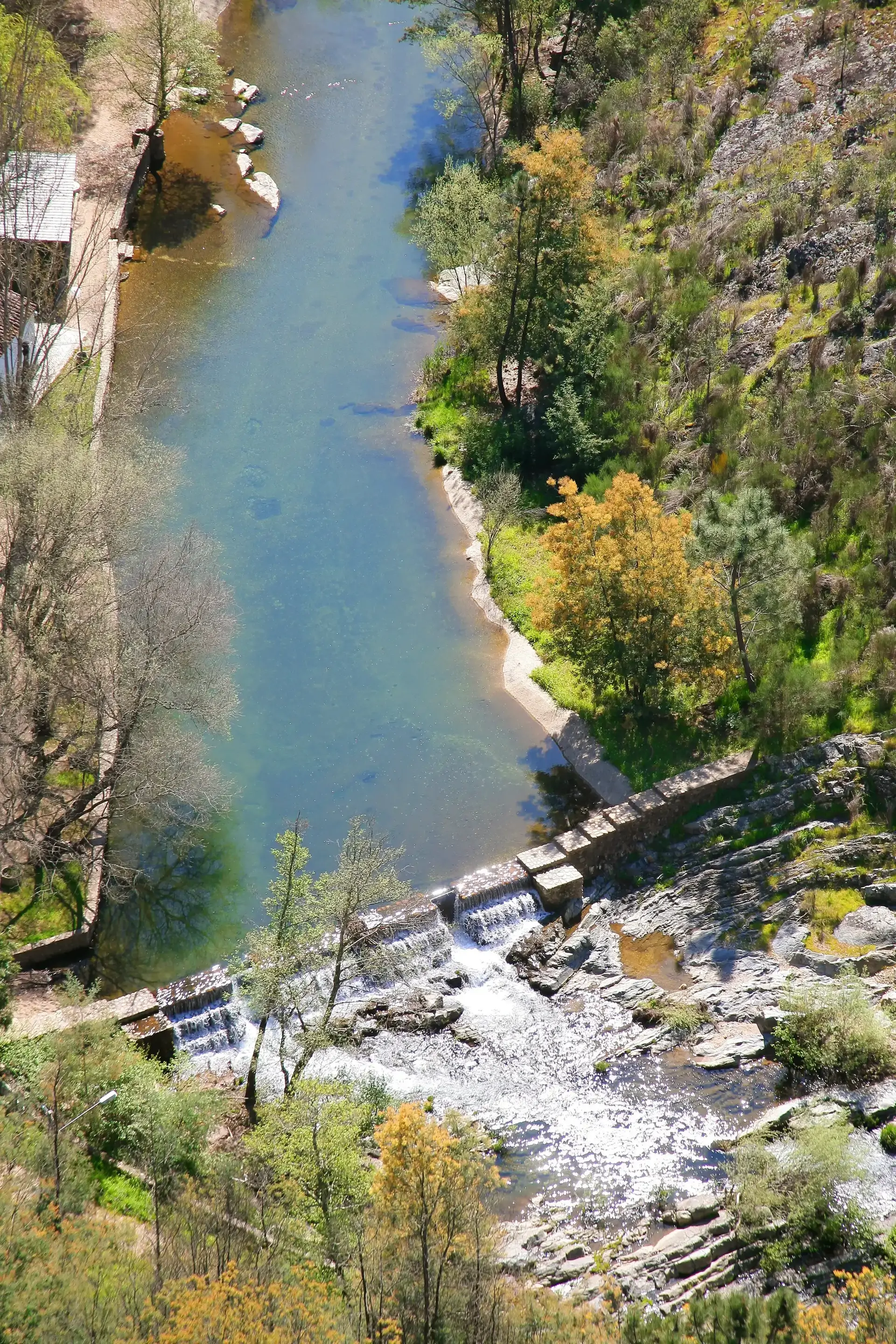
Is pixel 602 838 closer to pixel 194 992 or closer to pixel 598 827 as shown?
pixel 598 827

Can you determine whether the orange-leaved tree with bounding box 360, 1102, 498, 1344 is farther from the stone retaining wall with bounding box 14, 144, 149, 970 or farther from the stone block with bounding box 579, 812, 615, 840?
the stone block with bounding box 579, 812, 615, 840

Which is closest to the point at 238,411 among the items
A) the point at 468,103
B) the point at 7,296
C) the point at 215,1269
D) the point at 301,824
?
the point at 7,296

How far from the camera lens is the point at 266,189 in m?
70.0

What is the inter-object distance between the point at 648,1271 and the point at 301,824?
18.0 metres

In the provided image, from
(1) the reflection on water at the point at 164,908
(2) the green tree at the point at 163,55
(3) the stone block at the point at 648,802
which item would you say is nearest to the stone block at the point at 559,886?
(3) the stone block at the point at 648,802

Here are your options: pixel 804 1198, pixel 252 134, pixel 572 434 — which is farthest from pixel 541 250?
pixel 804 1198

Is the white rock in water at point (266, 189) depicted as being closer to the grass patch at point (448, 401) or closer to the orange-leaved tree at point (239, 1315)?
the grass patch at point (448, 401)

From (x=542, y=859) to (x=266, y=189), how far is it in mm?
45929

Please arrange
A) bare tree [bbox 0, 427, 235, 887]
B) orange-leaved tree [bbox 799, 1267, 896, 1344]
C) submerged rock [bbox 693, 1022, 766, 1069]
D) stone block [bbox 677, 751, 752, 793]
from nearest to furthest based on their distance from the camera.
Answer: orange-leaved tree [bbox 799, 1267, 896, 1344] → submerged rock [bbox 693, 1022, 766, 1069] → bare tree [bbox 0, 427, 235, 887] → stone block [bbox 677, 751, 752, 793]

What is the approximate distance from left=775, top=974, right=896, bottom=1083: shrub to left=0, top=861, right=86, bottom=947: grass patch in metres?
20.1

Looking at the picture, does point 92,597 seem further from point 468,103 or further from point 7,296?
point 468,103

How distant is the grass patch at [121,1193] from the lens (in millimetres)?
29438

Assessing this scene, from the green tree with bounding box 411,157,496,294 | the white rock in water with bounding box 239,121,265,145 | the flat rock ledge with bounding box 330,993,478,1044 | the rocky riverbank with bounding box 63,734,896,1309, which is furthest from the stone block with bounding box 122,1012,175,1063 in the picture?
the white rock in water with bounding box 239,121,265,145

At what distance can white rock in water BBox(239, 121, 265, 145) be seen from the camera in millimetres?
73250
